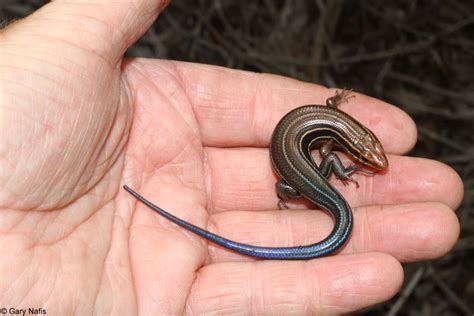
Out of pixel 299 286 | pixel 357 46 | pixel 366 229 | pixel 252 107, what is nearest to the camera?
pixel 299 286

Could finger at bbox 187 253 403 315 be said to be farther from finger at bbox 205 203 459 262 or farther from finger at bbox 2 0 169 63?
finger at bbox 2 0 169 63

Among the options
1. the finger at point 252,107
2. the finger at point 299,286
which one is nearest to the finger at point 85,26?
the finger at point 252,107

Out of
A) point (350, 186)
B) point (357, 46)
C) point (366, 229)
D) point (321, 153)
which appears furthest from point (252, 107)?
point (357, 46)

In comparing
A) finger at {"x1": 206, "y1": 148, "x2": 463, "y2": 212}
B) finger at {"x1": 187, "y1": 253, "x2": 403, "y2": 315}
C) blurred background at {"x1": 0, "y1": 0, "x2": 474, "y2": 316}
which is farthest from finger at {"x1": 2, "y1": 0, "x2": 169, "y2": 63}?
blurred background at {"x1": 0, "y1": 0, "x2": 474, "y2": 316}

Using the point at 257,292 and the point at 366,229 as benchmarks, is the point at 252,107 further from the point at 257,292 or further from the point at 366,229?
the point at 257,292

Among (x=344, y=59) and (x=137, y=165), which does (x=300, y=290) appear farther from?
(x=344, y=59)

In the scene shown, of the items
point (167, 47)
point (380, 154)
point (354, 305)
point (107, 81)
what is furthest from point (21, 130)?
point (167, 47)

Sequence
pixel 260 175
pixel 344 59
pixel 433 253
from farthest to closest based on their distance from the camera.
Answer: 1. pixel 344 59
2. pixel 260 175
3. pixel 433 253

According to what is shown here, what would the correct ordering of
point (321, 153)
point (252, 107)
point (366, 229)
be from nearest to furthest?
point (366, 229) → point (252, 107) → point (321, 153)
